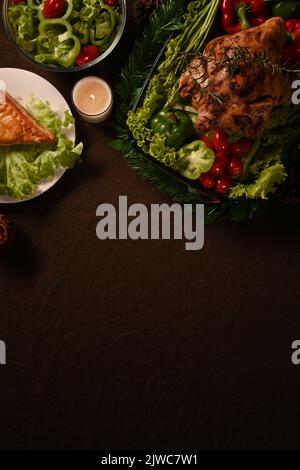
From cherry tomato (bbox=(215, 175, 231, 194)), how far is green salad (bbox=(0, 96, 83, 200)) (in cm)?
41

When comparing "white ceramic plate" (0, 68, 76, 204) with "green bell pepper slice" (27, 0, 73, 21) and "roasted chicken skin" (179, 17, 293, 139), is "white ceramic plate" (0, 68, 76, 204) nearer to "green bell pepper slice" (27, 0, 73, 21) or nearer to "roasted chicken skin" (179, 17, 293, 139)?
"green bell pepper slice" (27, 0, 73, 21)

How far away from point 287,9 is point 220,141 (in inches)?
16.0

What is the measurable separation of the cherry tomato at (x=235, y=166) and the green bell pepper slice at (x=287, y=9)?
1.37 ft

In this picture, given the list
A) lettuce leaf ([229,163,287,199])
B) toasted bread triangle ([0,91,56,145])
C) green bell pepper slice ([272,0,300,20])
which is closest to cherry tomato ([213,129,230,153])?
lettuce leaf ([229,163,287,199])

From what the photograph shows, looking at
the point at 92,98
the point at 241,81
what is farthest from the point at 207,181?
the point at 92,98

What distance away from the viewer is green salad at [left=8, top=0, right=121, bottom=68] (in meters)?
1.60

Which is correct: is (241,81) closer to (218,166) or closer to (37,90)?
(218,166)

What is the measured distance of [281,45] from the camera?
150 centimetres

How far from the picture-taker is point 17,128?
5.32 feet

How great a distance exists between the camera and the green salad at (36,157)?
1.64 m

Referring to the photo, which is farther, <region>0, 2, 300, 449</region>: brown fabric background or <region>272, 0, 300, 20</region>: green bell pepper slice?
<region>0, 2, 300, 449</region>: brown fabric background

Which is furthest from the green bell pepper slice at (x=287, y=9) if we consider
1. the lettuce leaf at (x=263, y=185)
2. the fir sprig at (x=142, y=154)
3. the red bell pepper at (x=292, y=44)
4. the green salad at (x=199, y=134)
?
the lettuce leaf at (x=263, y=185)
